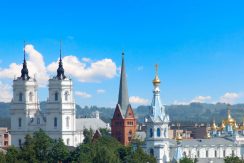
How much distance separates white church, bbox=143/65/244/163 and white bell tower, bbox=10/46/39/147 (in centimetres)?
2627

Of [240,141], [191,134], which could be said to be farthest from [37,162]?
[191,134]

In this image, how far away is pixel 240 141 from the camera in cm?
12612

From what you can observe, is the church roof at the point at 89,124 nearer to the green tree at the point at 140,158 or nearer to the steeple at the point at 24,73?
the steeple at the point at 24,73

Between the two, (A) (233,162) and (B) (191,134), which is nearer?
(A) (233,162)

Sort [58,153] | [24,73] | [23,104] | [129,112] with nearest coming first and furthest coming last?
[58,153], [129,112], [23,104], [24,73]

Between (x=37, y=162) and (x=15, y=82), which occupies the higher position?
(x=15, y=82)

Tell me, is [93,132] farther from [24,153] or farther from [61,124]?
[24,153]

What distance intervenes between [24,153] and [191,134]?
7840 centimetres

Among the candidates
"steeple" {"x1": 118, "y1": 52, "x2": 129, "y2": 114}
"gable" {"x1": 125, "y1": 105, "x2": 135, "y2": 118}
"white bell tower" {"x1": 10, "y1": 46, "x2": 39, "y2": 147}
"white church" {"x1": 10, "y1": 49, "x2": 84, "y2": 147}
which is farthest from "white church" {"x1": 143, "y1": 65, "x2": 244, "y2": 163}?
"white bell tower" {"x1": 10, "y1": 46, "x2": 39, "y2": 147}

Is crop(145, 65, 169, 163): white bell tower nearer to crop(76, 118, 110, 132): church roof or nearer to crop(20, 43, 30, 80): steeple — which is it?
crop(20, 43, 30, 80): steeple

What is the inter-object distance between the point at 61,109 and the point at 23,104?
23.1 feet

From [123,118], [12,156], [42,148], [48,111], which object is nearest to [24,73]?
[48,111]

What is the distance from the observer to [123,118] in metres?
125

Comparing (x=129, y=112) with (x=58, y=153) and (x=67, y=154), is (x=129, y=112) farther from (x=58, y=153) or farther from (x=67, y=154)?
(x=58, y=153)
